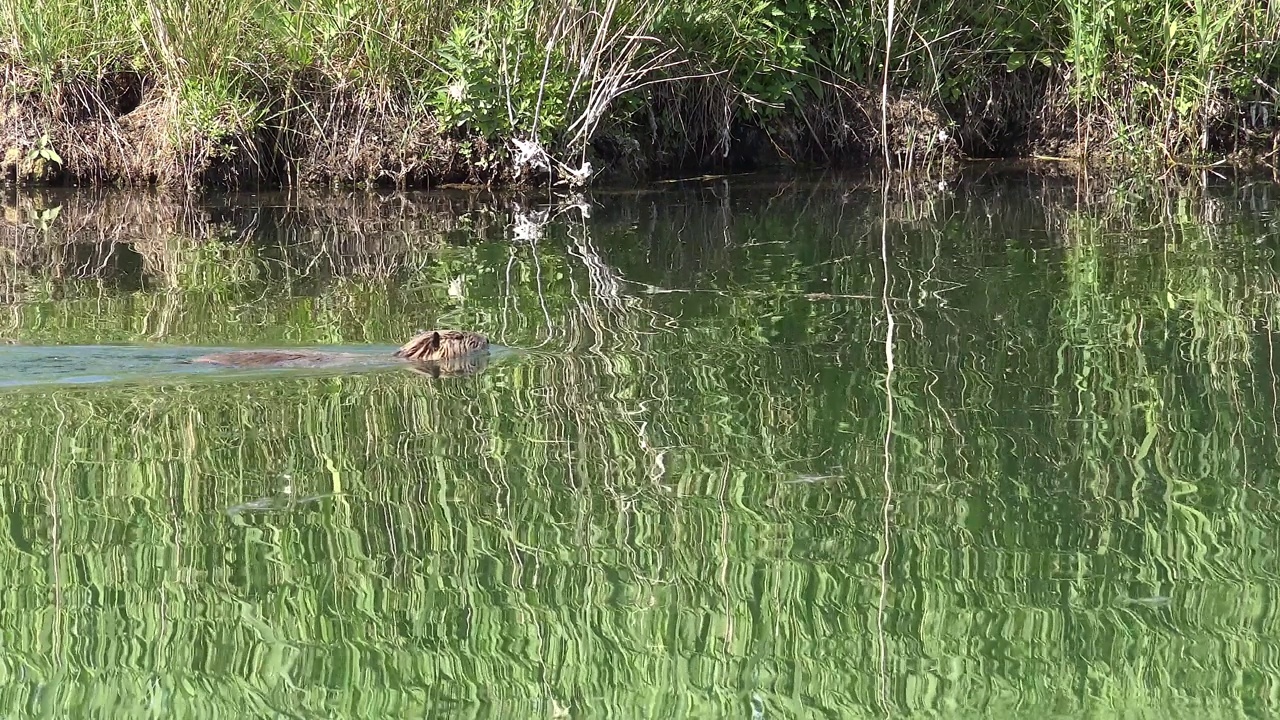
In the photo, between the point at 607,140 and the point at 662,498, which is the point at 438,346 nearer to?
the point at 662,498

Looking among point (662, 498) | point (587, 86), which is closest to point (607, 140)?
point (587, 86)

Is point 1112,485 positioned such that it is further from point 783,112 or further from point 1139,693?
point 783,112

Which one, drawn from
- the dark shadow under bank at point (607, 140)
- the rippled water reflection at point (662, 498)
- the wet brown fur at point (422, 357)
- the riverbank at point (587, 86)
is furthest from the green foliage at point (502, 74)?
the wet brown fur at point (422, 357)

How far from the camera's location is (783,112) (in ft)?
45.8

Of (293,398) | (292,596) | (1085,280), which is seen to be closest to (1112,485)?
(292,596)

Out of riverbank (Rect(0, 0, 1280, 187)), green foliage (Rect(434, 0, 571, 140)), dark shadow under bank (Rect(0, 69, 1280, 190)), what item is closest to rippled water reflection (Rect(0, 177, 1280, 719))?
green foliage (Rect(434, 0, 571, 140))

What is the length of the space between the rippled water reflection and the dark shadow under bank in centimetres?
393

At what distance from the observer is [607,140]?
13.3 m

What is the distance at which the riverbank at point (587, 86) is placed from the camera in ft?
39.6

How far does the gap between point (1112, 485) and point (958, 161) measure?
9.98m

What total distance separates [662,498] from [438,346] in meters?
2.04

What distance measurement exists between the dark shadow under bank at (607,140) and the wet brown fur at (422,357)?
6.03 metres

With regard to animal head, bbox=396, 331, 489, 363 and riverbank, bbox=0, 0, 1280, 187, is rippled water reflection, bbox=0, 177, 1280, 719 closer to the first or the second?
animal head, bbox=396, 331, 489, 363

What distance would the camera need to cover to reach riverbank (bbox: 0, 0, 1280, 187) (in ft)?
39.6
